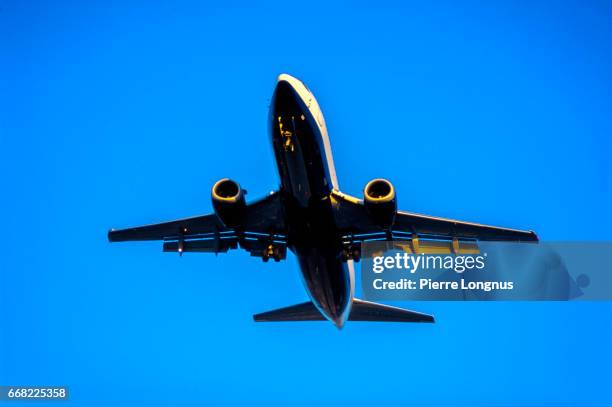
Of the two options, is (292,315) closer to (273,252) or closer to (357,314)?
(357,314)

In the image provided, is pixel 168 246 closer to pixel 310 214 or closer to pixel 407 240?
pixel 310 214

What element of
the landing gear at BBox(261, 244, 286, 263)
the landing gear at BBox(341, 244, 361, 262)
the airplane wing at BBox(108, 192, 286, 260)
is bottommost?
the landing gear at BBox(341, 244, 361, 262)

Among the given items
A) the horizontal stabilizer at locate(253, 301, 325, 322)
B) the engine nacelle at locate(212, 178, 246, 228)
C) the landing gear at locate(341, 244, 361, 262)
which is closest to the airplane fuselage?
the landing gear at locate(341, 244, 361, 262)

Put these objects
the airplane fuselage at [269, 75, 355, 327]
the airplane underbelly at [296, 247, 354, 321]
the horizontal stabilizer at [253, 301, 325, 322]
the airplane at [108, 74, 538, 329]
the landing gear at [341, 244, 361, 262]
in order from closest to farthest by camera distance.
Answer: the airplane fuselage at [269, 75, 355, 327] → the airplane at [108, 74, 538, 329] → the airplane underbelly at [296, 247, 354, 321] → the landing gear at [341, 244, 361, 262] → the horizontal stabilizer at [253, 301, 325, 322]

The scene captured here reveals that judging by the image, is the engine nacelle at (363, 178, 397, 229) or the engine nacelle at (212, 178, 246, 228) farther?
the engine nacelle at (212, 178, 246, 228)

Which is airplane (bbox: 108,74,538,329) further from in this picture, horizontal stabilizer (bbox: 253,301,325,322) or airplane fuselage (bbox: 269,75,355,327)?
horizontal stabilizer (bbox: 253,301,325,322)

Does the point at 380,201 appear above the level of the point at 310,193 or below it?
below

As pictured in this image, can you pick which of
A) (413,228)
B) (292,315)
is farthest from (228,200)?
(292,315)

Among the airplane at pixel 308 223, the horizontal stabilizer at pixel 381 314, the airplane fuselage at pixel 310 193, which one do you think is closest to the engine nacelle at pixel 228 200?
the airplane at pixel 308 223
